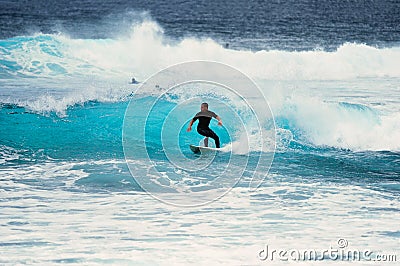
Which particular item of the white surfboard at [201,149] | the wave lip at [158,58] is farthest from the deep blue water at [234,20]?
the white surfboard at [201,149]

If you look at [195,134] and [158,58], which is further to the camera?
[158,58]

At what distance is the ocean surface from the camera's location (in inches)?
249

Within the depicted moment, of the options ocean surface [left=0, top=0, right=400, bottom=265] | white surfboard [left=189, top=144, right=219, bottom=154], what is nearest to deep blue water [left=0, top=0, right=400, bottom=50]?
ocean surface [left=0, top=0, right=400, bottom=265]

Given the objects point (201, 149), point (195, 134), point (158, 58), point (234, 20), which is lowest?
point (201, 149)

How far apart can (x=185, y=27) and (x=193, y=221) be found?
41.0 ft

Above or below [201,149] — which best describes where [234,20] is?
above

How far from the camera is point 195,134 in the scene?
11273 mm

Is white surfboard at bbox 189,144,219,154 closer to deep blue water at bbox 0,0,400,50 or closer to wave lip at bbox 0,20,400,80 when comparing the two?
wave lip at bbox 0,20,400,80

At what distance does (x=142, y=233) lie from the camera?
21.0 ft

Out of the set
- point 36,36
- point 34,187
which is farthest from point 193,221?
point 36,36

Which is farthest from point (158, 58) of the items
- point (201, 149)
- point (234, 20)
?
point (201, 149)

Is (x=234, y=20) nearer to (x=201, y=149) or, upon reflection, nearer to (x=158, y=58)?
(x=158, y=58)

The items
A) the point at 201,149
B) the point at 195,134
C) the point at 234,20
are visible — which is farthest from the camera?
the point at 234,20

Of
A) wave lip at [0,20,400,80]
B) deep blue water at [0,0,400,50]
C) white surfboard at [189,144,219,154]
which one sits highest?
deep blue water at [0,0,400,50]
